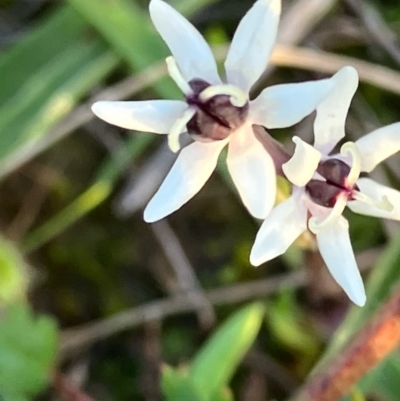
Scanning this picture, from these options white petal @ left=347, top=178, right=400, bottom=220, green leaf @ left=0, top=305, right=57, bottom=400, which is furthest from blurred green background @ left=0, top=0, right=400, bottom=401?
white petal @ left=347, top=178, right=400, bottom=220

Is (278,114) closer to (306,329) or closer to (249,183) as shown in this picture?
(249,183)

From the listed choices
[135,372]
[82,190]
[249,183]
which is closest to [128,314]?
[135,372]

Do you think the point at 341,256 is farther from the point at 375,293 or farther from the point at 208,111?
the point at 375,293

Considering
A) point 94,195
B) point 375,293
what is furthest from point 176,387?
point 94,195

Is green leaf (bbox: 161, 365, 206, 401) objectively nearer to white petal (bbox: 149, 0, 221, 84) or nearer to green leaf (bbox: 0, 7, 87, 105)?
white petal (bbox: 149, 0, 221, 84)

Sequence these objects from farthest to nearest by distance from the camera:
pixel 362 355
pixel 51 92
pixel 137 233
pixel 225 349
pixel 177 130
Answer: pixel 137 233 < pixel 51 92 < pixel 225 349 < pixel 362 355 < pixel 177 130
